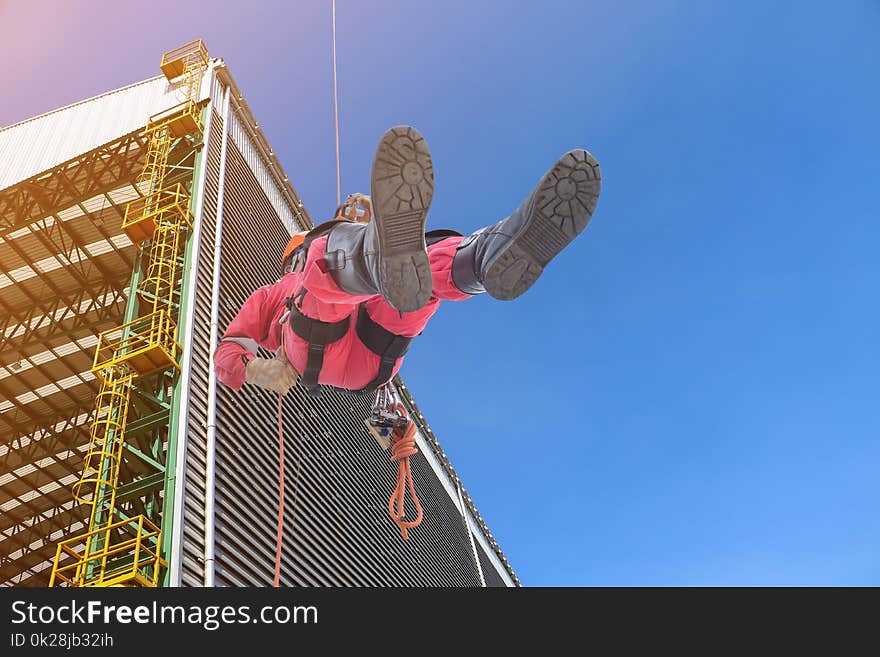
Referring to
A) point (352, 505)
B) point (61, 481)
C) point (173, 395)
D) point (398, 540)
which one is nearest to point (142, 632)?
point (173, 395)

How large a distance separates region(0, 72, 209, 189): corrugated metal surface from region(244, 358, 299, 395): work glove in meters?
9.56

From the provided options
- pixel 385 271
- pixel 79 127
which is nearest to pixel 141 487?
pixel 385 271

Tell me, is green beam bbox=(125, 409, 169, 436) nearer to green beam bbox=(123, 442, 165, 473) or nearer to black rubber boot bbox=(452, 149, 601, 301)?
green beam bbox=(123, 442, 165, 473)

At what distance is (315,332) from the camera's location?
3986 millimetres

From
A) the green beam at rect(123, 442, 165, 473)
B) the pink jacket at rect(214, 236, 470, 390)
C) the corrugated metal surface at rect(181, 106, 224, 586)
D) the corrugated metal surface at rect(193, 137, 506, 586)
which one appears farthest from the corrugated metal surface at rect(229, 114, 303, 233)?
the pink jacket at rect(214, 236, 470, 390)

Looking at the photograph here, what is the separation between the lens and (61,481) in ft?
44.0

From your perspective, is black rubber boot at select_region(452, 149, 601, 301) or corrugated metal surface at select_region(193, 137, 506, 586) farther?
corrugated metal surface at select_region(193, 137, 506, 586)

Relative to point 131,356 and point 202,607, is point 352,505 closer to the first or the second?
point 131,356

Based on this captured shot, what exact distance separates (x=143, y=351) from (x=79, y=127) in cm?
665

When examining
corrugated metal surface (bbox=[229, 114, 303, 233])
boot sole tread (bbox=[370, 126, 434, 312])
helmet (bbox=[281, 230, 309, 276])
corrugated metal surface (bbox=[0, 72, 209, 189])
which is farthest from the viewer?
corrugated metal surface (bbox=[229, 114, 303, 233])

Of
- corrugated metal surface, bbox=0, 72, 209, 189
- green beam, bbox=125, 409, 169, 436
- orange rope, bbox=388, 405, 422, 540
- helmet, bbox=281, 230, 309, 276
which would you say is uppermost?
corrugated metal surface, bbox=0, 72, 209, 189

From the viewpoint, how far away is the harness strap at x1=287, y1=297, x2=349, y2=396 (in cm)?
398

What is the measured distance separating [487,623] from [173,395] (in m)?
6.62

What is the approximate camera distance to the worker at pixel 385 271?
3002 millimetres
